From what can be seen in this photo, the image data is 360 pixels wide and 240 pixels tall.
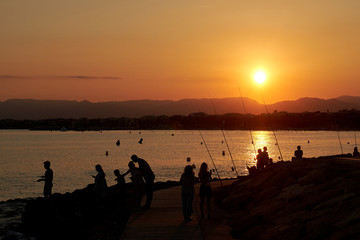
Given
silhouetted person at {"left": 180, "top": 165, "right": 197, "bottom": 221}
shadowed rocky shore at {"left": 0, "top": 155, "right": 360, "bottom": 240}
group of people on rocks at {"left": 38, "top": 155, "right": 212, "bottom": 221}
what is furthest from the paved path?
group of people on rocks at {"left": 38, "top": 155, "right": 212, "bottom": 221}

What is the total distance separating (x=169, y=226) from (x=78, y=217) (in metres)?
6.58

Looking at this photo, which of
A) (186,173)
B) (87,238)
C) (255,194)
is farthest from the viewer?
(255,194)

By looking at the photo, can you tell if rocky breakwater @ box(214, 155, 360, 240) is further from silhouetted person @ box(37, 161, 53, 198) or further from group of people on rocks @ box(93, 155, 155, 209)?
silhouetted person @ box(37, 161, 53, 198)

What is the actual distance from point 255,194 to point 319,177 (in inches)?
110

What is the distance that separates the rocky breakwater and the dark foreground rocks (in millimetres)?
4029

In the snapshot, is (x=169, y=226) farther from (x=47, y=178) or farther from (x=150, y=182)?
(x=47, y=178)

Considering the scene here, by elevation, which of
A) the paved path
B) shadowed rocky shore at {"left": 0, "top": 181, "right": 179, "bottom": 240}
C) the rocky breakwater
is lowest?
shadowed rocky shore at {"left": 0, "top": 181, "right": 179, "bottom": 240}

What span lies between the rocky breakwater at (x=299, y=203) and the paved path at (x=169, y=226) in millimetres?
618

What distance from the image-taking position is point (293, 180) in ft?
49.9

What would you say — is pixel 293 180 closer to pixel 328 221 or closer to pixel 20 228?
pixel 328 221

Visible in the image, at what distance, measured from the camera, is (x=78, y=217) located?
1820 cm

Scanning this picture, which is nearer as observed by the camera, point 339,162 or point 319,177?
point 319,177

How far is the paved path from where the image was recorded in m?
11.9

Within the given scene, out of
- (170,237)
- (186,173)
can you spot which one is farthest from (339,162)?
(170,237)
